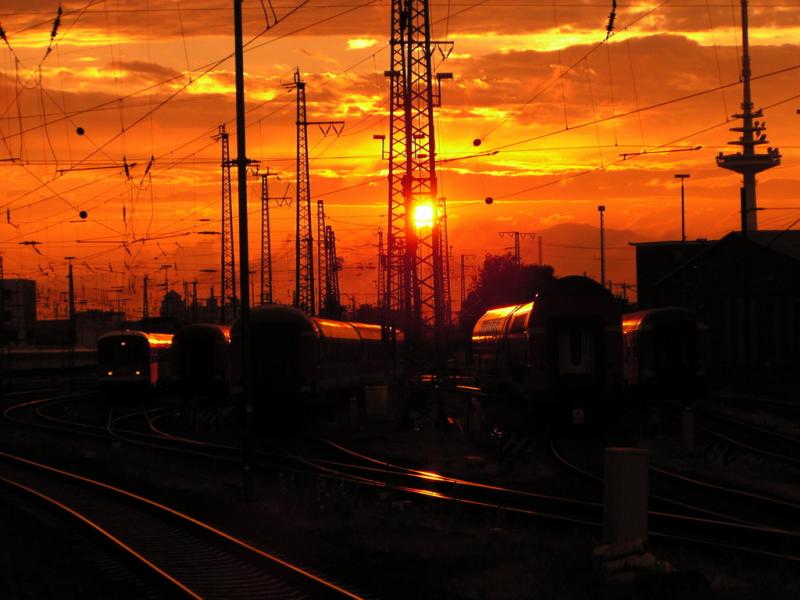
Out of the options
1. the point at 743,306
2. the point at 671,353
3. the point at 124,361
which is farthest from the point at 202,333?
the point at 743,306

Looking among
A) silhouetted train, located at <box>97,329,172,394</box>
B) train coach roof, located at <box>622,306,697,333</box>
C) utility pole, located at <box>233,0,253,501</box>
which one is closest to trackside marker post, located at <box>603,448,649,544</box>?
utility pole, located at <box>233,0,253,501</box>

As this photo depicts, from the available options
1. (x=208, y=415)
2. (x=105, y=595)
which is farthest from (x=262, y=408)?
(x=105, y=595)

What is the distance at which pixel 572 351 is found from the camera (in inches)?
1194

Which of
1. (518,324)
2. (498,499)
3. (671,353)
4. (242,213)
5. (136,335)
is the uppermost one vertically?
(242,213)

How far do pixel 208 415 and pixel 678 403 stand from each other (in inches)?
729

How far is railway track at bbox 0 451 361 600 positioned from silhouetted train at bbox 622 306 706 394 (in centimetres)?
2166

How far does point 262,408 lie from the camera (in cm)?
3450

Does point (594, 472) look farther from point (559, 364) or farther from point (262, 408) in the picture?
point (262, 408)

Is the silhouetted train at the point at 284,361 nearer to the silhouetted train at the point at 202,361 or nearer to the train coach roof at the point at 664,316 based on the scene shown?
the train coach roof at the point at 664,316

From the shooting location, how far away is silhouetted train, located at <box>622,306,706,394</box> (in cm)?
3806

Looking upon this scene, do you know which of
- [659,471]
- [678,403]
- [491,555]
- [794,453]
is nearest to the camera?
[491,555]

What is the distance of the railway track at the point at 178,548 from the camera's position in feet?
40.4

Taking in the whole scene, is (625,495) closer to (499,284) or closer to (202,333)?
(202,333)

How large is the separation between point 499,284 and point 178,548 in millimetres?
122390
